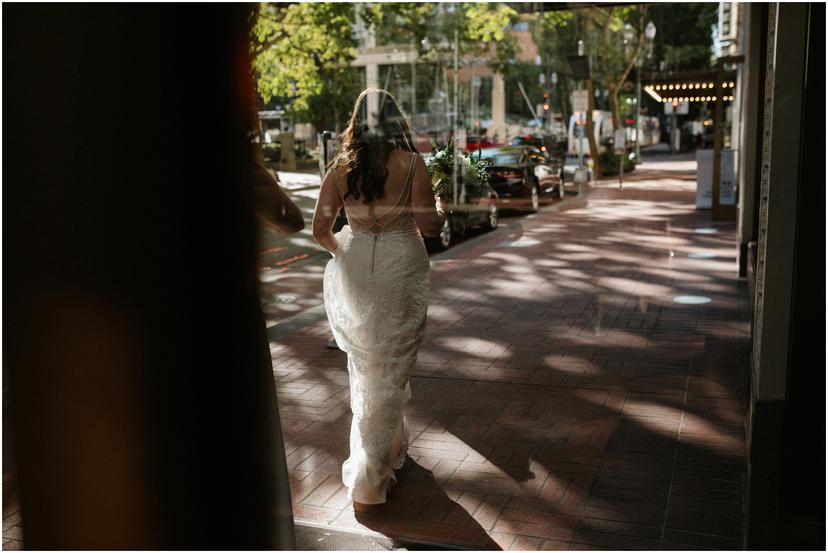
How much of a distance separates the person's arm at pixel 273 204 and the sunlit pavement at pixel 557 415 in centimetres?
148

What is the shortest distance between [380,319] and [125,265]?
195 centimetres

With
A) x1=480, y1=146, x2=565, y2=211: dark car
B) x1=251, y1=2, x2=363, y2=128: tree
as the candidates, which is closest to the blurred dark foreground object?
x1=251, y1=2, x2=363, y2=128: tree

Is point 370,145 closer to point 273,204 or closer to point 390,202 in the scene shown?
point 390,202

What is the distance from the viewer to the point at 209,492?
8.75 feet

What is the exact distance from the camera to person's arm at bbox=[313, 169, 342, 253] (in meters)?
4.06

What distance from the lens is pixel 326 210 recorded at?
411 cm

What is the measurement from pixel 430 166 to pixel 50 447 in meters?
2.73

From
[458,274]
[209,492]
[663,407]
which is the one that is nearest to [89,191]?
[209,492]

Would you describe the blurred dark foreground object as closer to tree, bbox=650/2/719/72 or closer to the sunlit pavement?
the sunlit pavement

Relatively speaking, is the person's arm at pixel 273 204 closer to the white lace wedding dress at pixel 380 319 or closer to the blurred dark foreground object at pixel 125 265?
the blurred dark foreground object at pixel 125 265

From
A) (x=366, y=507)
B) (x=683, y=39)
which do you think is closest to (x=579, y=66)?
(x=366, y=507)

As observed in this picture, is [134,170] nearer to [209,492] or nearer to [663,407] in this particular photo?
[209,492]

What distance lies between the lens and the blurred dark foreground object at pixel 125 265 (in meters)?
2.22

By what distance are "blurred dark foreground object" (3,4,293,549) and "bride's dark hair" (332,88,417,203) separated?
139 centimetres
